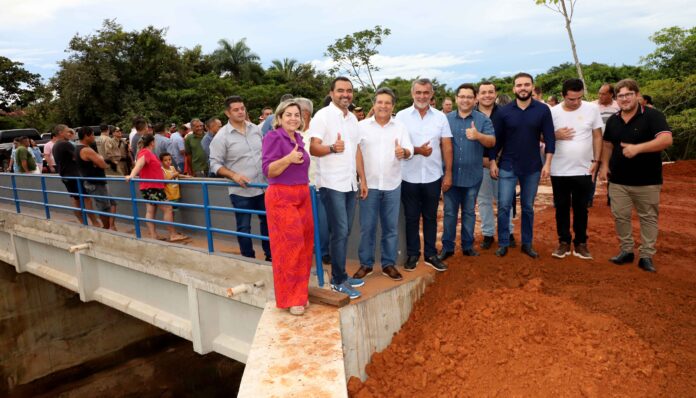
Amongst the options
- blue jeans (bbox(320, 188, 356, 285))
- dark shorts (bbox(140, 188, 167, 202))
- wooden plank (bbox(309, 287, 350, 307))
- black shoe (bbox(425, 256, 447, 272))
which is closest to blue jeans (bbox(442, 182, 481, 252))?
black shoe (bbox(425, 256, 447, 272))

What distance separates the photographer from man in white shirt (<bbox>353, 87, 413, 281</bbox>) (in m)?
4.34

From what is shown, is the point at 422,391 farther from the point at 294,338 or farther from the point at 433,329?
the point at 294,338

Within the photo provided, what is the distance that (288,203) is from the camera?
3701 mm

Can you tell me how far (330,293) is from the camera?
4.02m

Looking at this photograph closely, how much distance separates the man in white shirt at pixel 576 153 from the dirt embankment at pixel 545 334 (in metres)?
0.33

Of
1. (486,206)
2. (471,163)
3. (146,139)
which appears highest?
(146,139)

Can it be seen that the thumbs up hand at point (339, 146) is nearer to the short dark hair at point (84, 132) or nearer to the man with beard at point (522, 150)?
the man with beard at point (522, 150)

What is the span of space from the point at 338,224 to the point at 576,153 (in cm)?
271

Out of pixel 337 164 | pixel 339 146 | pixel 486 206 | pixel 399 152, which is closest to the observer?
pixel 339 146

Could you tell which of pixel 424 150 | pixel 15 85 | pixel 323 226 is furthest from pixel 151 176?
pixel 15 85

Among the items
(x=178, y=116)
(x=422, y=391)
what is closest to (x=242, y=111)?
(x=422, y=391)

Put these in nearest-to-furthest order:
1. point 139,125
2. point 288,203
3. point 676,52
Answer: point 288,203 → point 139,125 → point 676,52

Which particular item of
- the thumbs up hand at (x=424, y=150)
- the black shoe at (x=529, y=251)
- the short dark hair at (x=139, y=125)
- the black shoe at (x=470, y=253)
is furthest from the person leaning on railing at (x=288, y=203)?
the short dark hair at (x=139, y=125)

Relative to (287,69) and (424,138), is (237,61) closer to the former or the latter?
(287,69)
